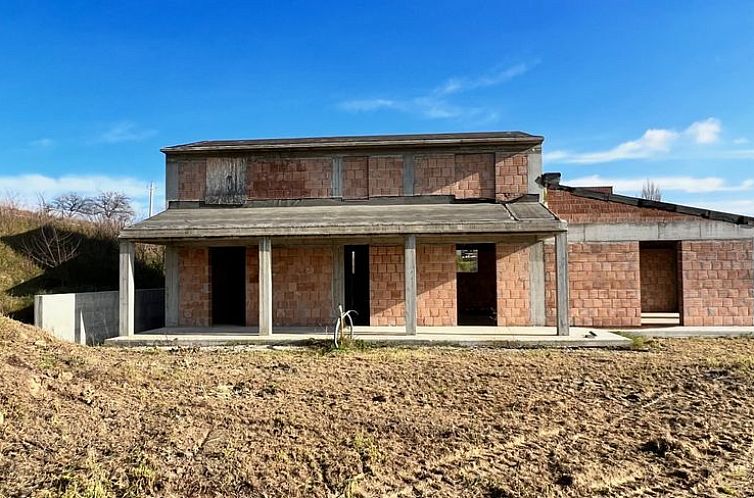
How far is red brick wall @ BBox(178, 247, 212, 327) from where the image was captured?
43.0 feet

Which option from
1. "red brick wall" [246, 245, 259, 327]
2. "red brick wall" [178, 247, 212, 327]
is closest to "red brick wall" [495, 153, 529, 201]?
"red brick wall" [246, 245, 259, 327]

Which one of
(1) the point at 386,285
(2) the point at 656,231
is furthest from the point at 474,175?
(2) the point at 656,231

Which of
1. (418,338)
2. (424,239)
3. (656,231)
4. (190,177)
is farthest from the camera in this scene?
(190,177)

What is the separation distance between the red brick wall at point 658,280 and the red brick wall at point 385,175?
33.7 feet

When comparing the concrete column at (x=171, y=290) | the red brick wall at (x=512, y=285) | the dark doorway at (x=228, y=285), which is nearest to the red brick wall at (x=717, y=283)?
the red brick wall at (x=512, y=285)

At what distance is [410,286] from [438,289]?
2079mm

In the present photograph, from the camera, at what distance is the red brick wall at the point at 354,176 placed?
43.9ft

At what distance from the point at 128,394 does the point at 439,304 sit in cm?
785

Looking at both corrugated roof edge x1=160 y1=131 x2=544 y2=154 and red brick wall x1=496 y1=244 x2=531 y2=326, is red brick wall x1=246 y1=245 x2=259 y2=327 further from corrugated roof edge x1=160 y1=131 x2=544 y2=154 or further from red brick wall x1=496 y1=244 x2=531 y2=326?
red brick wall x1=496 y1=244 x2=531 y2=326

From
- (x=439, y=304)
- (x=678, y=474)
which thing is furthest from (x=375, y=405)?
(x=439, y=304)

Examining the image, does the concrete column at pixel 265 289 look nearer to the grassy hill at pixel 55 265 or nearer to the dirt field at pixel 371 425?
the dirt field at pixel 371 425

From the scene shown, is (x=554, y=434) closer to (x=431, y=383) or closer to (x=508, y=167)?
(x=431, y=383)

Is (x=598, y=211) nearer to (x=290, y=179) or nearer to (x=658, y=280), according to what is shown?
(x=658, y=280)

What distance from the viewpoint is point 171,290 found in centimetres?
1310
